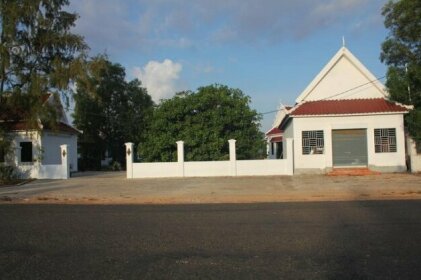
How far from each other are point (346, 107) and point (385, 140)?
9.27 feet

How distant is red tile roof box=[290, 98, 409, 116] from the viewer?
91.6ft

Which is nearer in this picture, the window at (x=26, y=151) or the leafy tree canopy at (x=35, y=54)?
the leafy tree canopy at (x=35, y=54)

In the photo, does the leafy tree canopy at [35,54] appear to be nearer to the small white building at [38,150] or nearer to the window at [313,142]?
the small white building at [38,150]

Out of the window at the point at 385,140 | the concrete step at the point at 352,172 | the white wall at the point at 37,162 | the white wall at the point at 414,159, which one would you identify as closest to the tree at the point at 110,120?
the white wall at the point at 37,162

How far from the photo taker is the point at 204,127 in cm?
3117

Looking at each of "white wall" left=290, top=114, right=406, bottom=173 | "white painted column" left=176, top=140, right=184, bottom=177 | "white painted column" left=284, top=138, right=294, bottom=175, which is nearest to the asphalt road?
"white painted column" left=284, top=138, right=294, bottom=175

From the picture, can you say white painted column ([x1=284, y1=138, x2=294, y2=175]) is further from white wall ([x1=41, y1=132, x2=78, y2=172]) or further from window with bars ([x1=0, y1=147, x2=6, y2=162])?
window with bars ([x1=0, y1=147, x2=6, y2=162])

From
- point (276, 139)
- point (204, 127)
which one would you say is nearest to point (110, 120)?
point (276, 139)

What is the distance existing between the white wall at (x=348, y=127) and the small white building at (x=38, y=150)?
45.1 ft

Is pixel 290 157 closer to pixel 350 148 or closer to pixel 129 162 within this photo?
pixel 350 148

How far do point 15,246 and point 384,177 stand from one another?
2006 centimetres

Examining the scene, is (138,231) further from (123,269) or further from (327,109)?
(327,109)

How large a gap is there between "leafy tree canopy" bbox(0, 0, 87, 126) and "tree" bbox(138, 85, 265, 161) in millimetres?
6196

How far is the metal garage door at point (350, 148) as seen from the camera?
28.2 m
